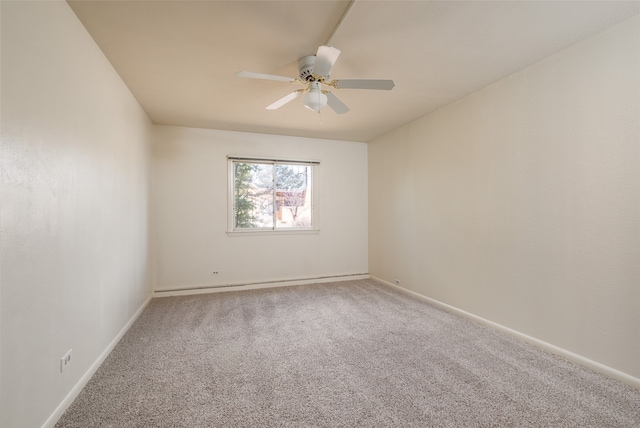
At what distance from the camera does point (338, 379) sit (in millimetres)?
1922

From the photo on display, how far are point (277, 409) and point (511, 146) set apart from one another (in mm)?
2910

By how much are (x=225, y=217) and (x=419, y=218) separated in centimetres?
289

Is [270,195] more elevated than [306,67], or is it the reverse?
[306,67]

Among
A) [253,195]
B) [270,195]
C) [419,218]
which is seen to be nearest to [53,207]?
[253,195]

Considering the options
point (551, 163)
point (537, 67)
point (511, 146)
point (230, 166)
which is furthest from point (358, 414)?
point (230, 166)

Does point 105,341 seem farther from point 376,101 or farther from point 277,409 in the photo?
point 376,101

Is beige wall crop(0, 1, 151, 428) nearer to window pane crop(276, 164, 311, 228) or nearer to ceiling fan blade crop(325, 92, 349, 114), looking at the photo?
ceiling fan blade crop(325, 92, 349, 114)

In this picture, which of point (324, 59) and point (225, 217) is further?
point (225, 217)

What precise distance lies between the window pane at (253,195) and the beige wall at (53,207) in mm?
1964

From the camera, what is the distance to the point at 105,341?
88.2 inches

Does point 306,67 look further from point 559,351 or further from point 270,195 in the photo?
point 559,351

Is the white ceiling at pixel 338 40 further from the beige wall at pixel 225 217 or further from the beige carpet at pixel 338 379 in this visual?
the beige carpet at pixel 338 379

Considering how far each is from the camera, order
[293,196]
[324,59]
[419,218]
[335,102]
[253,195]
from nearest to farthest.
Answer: [324,59]
[335,102]
[419,218]
[253,195]
[293,196]

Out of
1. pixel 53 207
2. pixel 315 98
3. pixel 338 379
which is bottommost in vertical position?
pixel 338 379
